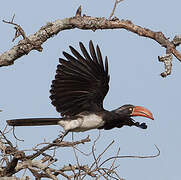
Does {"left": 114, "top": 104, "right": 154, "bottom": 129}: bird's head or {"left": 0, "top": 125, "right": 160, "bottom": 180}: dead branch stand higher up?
{"left": 114, "top": 104, "right": 154, "bottom": 129}: bird's head

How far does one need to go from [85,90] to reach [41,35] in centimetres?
82

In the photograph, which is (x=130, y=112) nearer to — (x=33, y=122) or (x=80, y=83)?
(x=80, y=83)

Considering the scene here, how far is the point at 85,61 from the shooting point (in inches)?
209

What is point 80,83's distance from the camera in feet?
18.1

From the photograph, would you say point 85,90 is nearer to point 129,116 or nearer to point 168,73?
point 129,116

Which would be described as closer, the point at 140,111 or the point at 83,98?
the point at 83,98

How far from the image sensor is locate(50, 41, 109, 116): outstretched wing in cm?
527

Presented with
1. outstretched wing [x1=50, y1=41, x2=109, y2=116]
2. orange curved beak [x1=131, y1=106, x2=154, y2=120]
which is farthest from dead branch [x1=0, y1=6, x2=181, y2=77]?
orange curved beak [x1=131, y1=106, x2=154, y2=120]

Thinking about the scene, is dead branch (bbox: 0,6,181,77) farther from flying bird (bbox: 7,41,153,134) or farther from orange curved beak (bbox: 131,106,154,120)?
orange curved beak (bbox: 131,106,154,120)

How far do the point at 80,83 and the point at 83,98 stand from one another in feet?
0.73

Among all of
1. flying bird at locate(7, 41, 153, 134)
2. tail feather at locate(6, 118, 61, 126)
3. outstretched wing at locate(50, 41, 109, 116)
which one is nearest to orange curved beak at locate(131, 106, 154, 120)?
flying bird at locate(7, 41, 153, 134)

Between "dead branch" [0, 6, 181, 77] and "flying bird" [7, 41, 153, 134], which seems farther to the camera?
"flying bird" [7, 41, 153, 134]

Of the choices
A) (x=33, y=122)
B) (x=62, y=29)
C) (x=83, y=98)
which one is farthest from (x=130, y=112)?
(x=62, y=29)

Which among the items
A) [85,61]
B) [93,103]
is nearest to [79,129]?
[93,103]
